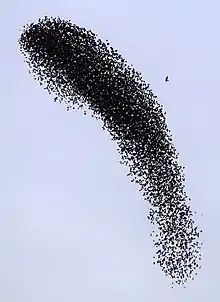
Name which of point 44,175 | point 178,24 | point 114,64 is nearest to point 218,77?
point 178,24

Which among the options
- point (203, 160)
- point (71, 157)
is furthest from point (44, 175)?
point (203, 160)

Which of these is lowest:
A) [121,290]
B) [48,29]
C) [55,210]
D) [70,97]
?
[121,290]

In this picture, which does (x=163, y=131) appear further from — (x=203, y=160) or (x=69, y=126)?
(x=69, y=126)

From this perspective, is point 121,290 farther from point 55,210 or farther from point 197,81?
point 197,81

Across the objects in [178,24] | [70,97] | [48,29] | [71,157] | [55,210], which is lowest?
[55,210]

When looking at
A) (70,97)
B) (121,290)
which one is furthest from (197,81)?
(121,290)

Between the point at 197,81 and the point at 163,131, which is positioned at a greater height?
the point at 197,81

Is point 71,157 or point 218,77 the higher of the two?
point 218,77
